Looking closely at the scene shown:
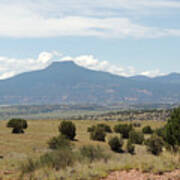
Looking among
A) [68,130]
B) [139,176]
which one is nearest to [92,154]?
[139,176]

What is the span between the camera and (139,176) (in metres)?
13.2

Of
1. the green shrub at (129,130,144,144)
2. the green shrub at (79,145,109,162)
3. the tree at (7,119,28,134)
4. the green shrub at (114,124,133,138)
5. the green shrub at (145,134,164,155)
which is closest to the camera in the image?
the green shrub at (79,145,109,162)

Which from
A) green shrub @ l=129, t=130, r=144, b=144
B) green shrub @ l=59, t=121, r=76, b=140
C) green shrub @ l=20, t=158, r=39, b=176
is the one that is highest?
green shrub @ l=20, t=158, r=39, b=176

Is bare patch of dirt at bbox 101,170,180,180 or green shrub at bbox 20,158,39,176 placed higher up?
bare patch of dirt at bbox 101,170,180,180

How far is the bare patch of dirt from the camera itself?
41.9ft

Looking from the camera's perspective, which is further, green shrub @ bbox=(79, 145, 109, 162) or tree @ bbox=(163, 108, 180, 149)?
tree @ bbox=(163, 108, 180, 149)

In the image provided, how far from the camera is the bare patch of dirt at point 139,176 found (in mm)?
12773

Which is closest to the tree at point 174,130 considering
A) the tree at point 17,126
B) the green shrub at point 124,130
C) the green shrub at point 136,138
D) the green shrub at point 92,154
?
the green shrub at point 92,154

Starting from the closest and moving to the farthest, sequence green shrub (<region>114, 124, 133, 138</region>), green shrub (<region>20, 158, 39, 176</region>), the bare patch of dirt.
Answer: the bare patch of dirt < green shrub (<region>20, 158, 39, 176</region>) < green shrub (<region>114, 124, 133, 138</region>)

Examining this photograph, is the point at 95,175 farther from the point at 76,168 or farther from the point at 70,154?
the point at 70,154

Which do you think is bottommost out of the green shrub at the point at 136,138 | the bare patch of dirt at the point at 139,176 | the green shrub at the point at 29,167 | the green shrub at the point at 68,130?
the green shrub at the point at 136,138

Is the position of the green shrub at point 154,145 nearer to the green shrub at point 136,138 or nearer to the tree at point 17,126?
the green shrub at point 136,138

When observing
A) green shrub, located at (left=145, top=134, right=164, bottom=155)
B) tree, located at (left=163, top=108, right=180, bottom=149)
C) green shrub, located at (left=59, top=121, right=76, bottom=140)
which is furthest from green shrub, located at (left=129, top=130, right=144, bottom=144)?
tree, located at (left=163, top=108, right=180, bottom=149)

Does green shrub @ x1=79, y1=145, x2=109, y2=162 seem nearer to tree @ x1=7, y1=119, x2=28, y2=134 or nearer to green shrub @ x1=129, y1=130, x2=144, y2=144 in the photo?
tree @ x1=7, y1=119, x2=28, y2=134
